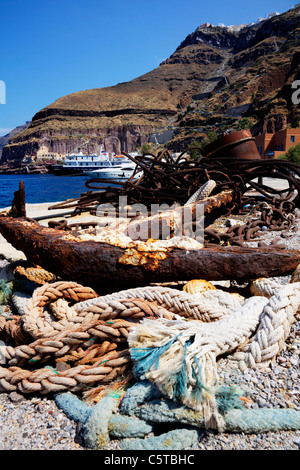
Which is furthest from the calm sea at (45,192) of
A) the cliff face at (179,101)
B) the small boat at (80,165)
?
the cliff face at (179,101)

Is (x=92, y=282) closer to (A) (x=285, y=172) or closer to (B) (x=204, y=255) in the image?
(B) (x=204, y=255)

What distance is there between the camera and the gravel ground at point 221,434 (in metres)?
1.06

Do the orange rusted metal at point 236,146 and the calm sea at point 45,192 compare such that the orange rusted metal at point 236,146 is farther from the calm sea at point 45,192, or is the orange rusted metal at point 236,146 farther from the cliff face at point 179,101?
the cliff face at point 179,101

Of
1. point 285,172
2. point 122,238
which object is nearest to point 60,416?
point 122,238

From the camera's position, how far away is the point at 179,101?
12712 centimetres

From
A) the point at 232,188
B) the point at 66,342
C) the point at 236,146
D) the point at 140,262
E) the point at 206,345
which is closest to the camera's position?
the point at 206,345

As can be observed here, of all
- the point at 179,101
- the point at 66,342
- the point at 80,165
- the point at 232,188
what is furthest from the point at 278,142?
the point at 179,101

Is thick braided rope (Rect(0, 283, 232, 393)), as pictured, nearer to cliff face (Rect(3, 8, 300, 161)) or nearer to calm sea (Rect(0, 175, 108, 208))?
calm sea (Rect(0, 175, 108, 208))

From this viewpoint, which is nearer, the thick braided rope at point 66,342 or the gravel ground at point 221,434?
the gravel ground at point 221,434

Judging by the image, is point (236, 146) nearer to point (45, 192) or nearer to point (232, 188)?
point (232, 188)

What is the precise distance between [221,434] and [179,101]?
455 ft

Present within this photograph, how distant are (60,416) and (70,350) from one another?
292 millimetres

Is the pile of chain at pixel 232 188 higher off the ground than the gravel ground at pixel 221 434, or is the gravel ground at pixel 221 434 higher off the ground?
the pile of chain at pixel 232 188

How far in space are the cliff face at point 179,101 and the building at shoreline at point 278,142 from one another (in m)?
25.1
